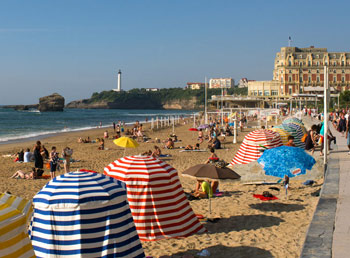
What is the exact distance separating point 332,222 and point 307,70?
92216mm

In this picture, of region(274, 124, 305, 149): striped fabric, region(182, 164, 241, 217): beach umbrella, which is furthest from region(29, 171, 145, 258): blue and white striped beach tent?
region(274, 124, 305, 149): striped fabric

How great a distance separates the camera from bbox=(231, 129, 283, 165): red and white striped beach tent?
12.7 metres

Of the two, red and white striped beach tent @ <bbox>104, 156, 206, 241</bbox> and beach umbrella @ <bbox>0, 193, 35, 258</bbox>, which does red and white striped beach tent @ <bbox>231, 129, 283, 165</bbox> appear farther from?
beach umbrella @ <bbox>0, 193, 35, 258</bbox>

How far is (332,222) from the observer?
267 inches

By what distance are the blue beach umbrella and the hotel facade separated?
85.2 m

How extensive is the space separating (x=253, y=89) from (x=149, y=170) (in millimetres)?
97671

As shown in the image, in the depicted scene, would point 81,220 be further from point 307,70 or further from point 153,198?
point 307,70

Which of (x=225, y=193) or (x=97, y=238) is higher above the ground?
(x=97, y=238)

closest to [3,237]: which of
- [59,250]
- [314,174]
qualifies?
[59,250]

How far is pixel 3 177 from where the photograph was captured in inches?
575

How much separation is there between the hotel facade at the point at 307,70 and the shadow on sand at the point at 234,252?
89.1 m

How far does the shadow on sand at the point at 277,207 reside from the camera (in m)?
8.90

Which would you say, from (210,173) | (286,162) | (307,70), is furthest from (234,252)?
(307,70)

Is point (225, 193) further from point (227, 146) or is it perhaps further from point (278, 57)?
point (278, 57)
